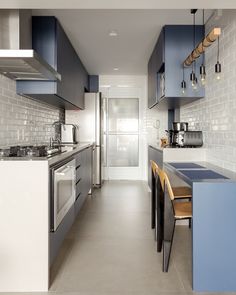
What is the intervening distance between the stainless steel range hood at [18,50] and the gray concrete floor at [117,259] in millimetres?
1715

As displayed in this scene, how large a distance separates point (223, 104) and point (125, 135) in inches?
170

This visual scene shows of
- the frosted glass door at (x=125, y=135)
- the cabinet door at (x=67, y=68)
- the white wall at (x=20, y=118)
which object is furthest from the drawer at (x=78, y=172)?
the frosted glass door at (x=125, y=135)

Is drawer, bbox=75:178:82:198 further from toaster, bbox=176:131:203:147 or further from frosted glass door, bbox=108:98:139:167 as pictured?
frosted glass door, bbox=108:98:139:167

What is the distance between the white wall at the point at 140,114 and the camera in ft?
23.3

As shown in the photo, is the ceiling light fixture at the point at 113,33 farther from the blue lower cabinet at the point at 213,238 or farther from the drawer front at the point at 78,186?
the blue lower cabinet at the point at 213,238

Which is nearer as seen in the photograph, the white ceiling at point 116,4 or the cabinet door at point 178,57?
the white ceiling at point 116,4

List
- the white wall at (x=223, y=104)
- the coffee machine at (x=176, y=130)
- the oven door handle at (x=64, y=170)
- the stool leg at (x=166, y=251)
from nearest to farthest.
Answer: the stool leg at (x=166, y=251), the oven door handle at (x=64, y=170), the white wall at (x=223, y=104), the coffee machine at (x=176, y=130)

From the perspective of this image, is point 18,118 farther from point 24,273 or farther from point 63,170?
point 24,273

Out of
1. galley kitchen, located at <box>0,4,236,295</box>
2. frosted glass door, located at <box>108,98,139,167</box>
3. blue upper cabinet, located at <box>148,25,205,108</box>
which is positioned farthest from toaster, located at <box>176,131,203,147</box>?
frosted glass door, located at <box>108,98,139,167</box>

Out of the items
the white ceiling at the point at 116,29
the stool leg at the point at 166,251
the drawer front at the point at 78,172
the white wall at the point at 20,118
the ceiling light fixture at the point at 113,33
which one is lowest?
the stool leg at the point at 166,251

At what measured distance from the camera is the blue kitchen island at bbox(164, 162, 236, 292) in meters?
2.11

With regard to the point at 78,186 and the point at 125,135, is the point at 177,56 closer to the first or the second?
the point at 78,186

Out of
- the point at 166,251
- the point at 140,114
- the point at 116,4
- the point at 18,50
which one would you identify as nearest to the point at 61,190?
the point at 166,251

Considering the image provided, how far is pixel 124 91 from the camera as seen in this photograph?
7.18 metres
